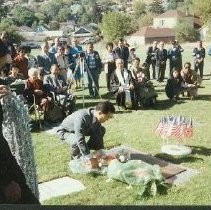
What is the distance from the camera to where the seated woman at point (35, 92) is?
11.5 m

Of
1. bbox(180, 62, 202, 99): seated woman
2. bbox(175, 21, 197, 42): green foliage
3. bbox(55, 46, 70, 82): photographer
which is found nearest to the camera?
bbox(180, 62, 202, 99): seated woman

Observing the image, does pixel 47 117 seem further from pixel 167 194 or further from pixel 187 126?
pixel 167 194

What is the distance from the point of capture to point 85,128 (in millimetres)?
8086


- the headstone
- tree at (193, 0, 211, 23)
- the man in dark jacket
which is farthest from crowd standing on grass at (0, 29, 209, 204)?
tree at (193, 0, 211, 23)

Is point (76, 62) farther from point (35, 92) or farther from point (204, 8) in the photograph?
point (204, 8)

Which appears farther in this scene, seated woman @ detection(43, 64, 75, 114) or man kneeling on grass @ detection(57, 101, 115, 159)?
seated woman @ detection(43, 64, 75, 114)

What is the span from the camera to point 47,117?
11.7 metres

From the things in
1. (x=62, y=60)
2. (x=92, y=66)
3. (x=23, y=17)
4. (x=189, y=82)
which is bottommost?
(x=189, y=82)

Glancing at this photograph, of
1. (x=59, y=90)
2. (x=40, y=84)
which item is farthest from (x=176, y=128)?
(x=59, y=90)

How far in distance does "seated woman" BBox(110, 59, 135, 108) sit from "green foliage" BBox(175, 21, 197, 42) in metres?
79.3

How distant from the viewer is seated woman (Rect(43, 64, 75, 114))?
12312 millimetres

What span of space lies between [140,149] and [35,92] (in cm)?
342

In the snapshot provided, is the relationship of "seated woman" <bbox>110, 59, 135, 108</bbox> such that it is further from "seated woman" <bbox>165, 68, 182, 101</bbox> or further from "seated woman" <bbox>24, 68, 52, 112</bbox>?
"seated woman" <bbox>24, 68, 52, 112</bbox>

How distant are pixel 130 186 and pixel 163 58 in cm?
1324
